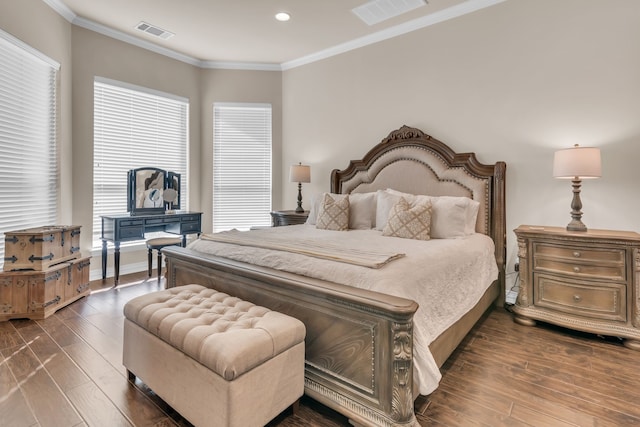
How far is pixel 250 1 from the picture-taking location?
3.37 m

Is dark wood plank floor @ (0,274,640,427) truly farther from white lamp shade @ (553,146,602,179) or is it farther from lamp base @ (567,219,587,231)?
white lamp shade @ (553,146,602,179)

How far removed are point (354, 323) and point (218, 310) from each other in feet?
2.43

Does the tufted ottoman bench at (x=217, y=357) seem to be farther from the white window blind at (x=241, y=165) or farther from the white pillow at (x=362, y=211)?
the white window blind at (x=241, y=165)

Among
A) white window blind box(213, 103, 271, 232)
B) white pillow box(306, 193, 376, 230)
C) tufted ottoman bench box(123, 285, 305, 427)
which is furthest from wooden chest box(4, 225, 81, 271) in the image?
white pillow box(306, 193, 376, 230)

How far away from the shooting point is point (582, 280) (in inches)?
100.0

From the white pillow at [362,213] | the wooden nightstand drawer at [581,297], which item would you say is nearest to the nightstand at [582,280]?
the wooden nightstand drawer at [581,297]

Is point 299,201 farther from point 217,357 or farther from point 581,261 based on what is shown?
point 217,357

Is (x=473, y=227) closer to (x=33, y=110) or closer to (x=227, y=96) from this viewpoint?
(x=227, y=96)

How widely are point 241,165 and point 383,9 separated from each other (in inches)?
115

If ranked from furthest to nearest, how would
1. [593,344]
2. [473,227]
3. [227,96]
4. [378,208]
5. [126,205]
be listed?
[227,96] → [126,205] → [378,208] → [473,227] → [593,344]

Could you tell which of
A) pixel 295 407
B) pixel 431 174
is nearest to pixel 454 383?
pixel 295 407

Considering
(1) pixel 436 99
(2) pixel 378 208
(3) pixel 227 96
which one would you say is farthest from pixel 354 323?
(3) pixel 227 96

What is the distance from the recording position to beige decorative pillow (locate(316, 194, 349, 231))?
3457 millimetres

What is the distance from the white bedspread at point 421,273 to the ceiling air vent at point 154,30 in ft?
9.69
